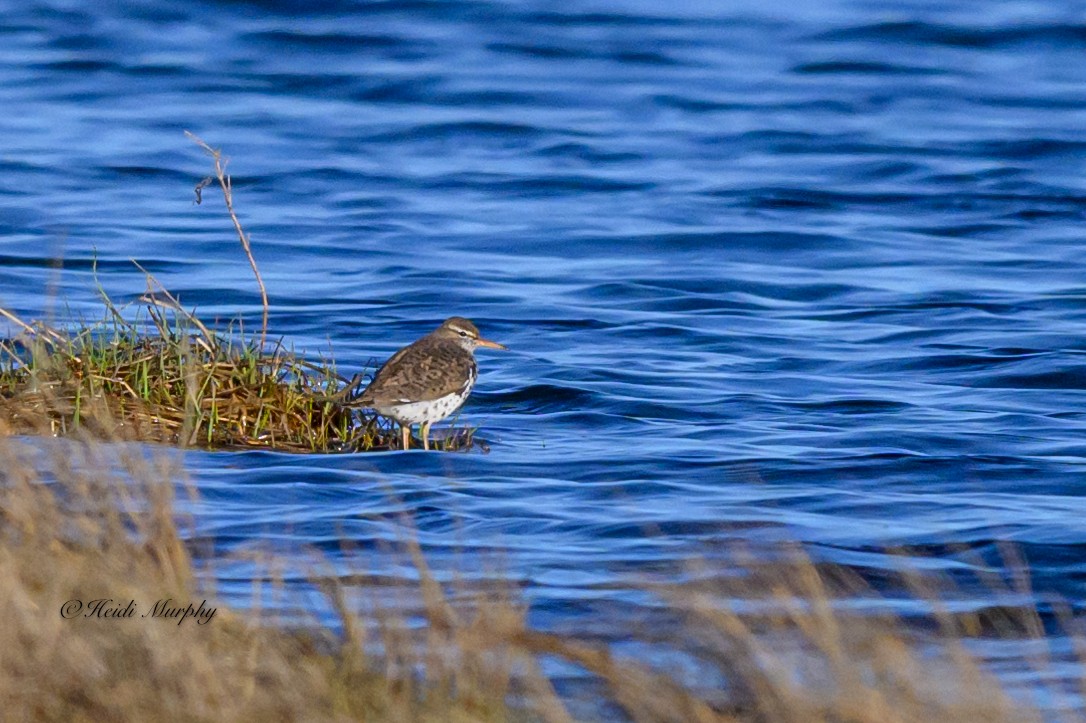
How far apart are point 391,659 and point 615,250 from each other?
580 inches

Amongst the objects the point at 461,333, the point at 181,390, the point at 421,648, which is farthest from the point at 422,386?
the point at 421,648

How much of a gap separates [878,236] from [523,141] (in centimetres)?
731

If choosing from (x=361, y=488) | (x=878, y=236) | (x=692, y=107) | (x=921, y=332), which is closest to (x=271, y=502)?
(x=361, y=488)

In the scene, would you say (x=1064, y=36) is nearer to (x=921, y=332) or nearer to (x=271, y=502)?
(x=921, y=332)

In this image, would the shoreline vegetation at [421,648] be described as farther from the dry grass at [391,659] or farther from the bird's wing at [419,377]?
the bird's wing at [419,377]

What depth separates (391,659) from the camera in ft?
18.9

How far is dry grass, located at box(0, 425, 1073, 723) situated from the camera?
527 cm

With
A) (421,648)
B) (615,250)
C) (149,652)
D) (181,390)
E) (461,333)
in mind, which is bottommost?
(615,250)

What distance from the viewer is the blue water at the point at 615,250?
9.50 meters
